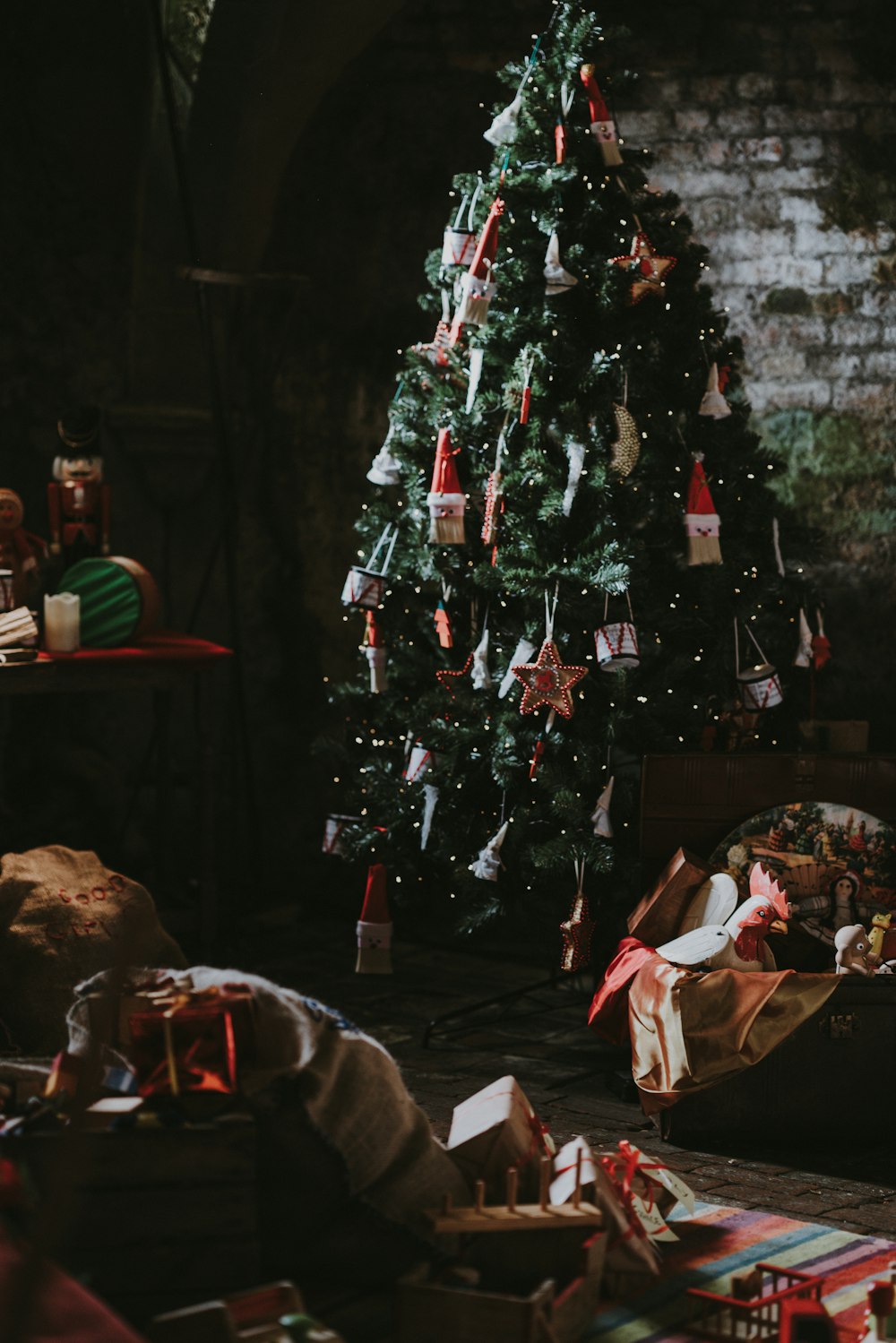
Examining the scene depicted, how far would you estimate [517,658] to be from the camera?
15.6 feet

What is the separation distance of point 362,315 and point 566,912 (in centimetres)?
284

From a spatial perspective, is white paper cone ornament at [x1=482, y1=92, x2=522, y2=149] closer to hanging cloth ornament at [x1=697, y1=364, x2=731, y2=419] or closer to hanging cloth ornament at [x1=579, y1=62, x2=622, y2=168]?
hanging cloth ornament at [x1=579, y1=62, x2=622, y2=168]

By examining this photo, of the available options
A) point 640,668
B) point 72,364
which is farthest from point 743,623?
point 72,364

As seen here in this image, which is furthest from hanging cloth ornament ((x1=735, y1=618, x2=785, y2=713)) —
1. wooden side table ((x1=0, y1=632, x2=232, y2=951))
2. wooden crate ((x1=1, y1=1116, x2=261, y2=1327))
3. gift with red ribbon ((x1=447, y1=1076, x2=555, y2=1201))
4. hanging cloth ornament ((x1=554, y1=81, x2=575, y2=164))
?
wooden crate ((x1=1, y1=1116, x2=261, y2=1327))

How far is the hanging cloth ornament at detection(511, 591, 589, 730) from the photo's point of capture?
15.2 ft

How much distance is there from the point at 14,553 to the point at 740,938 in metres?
2.70

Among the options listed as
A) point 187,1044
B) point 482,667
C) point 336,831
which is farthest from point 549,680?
point 187,1044

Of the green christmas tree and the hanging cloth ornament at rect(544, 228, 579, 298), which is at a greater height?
the hanging cloth ornament at rect(544, 228, 579, 298)

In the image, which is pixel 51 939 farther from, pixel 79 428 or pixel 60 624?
pixel 79 428

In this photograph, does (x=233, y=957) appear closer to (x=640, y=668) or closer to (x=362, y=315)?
(x=640, y=668)

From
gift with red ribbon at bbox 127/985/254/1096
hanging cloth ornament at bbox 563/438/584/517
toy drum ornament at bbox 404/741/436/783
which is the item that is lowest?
gift with red ribbon at bbox 127/985/254/1096

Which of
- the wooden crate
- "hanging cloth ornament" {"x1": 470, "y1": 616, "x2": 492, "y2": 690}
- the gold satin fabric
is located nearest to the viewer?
the wooden crate

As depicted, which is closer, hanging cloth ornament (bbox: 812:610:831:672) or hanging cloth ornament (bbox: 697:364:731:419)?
hanging cloth ornament (bbox: 697:364:731:419)

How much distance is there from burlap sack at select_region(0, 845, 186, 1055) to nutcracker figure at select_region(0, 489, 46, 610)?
1.03 m
